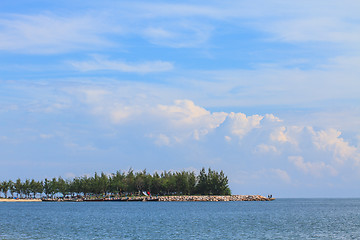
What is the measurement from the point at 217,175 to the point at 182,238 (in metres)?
138

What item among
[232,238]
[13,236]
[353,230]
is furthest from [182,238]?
[353,230]

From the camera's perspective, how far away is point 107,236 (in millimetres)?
58219

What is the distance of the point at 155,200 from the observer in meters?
189

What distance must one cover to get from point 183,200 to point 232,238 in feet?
439

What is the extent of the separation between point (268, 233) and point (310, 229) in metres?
8.74

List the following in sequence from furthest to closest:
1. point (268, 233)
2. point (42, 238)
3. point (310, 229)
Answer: point (310, 229)
point (268, 233)
point (42, 238)

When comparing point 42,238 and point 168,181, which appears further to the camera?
point 168,181

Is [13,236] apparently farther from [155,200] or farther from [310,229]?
[155,200]

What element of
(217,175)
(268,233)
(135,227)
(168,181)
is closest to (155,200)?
(168,181)

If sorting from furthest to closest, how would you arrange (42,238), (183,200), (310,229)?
(183,200) → (310,229) → (42,238)

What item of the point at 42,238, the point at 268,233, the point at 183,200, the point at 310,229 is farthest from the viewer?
the point at 183,200

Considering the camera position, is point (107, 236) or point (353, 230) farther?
point (353, 230)

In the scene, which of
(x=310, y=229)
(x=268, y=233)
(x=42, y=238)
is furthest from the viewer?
(x=310, y=229)

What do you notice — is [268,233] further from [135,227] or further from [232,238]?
[135,227]
